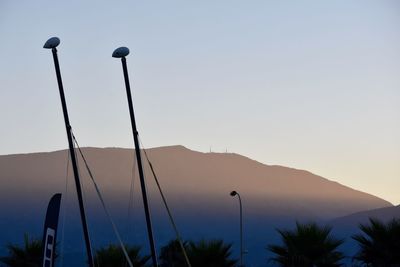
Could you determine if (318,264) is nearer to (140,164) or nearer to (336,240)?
(336,240)

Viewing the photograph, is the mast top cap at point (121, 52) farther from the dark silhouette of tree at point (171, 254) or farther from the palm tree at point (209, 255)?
the dark silhouette of tree at point (171, 254)

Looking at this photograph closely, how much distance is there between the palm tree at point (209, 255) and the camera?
177ft

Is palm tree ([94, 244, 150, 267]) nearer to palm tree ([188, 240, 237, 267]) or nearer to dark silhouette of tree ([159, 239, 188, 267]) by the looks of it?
palm tree ([188, 240, 237, 267])

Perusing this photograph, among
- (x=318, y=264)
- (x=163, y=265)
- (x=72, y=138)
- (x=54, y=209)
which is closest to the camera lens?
(x=54, y=209)

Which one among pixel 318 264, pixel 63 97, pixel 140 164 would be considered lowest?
pixel 318 264

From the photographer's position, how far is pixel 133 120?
42594 millimetres

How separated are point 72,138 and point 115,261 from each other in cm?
1681

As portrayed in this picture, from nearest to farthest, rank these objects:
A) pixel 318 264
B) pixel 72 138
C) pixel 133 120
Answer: pixel 72 138 < pixel 133 120 < pixel 318 264

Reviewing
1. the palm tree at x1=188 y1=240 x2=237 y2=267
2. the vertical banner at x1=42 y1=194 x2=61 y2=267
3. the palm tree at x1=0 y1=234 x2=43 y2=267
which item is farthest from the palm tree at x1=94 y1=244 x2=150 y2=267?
the vertical banner at x1=42 y1=194 x2=61 y2=267

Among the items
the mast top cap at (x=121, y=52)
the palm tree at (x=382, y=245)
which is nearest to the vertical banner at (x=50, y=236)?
the mast top cap at (x=121, y=52)

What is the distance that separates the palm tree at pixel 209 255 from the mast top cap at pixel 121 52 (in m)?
17.2

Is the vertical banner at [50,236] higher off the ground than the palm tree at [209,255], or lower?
lower

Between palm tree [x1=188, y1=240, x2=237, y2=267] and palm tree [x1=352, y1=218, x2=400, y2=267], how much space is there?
24.0 ft

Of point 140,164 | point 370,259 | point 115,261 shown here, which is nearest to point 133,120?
point 140,164
